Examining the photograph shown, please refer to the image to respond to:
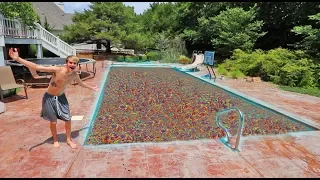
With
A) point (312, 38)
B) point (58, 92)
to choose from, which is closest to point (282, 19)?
point (312, 38)

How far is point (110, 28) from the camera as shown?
19984 mm

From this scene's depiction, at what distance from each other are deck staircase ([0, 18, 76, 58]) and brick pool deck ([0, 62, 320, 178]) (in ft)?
29.1

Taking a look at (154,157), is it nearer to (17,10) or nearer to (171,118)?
(171,118)

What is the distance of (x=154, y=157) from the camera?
3.44 metres

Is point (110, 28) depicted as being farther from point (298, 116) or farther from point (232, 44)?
point (298, 116)

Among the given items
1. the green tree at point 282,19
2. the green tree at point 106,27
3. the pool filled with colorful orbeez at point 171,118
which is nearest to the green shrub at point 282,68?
the pool filled with colorful orbeez at point 171,118

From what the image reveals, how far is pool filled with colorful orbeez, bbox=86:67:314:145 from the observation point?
4.52 m

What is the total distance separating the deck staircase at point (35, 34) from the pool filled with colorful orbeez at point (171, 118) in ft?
23.4

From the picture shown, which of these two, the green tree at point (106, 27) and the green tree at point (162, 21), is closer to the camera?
the green tree at point (106, 27)

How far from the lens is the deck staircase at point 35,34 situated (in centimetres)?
1137

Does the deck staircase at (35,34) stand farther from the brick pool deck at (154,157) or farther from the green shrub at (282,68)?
the green shrub at (282,68)

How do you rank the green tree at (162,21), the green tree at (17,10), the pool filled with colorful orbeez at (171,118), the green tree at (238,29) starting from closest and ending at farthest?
the pool filled with colorful orbeez at (171,118) < the green tree at (17,10) < the green tree at (238,29) < the green tree at (162,21)

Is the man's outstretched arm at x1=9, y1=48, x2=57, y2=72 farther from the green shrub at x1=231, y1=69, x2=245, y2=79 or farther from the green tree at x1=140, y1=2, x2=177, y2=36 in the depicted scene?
the green tree at x1=140, y1=2, x2=177, y2=36

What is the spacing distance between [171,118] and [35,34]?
11927 mm
